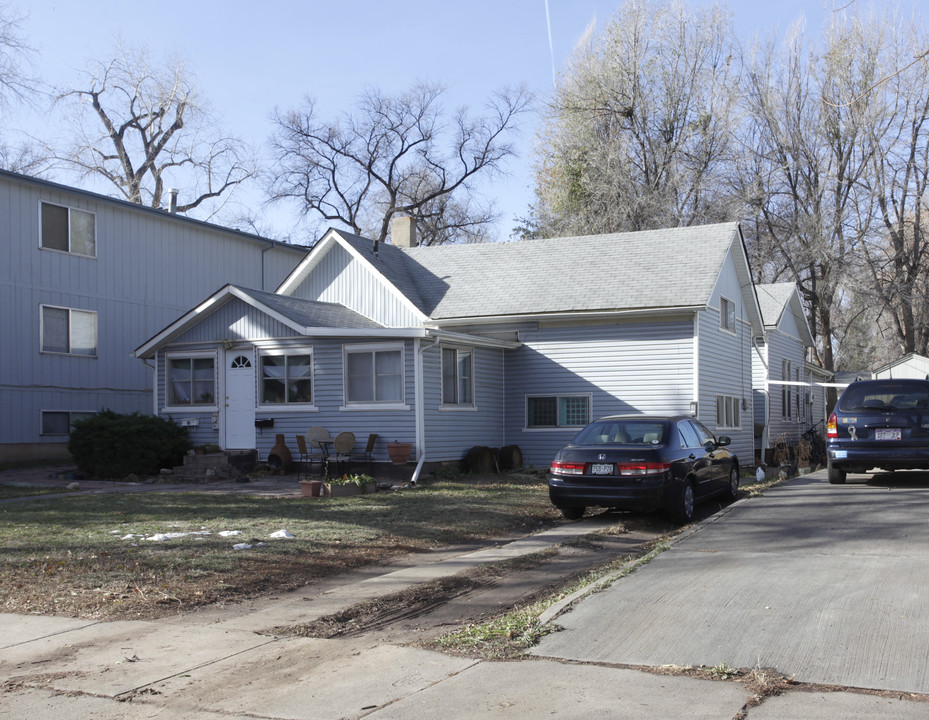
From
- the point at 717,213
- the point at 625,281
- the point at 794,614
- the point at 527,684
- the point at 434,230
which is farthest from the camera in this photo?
the point at 434,230

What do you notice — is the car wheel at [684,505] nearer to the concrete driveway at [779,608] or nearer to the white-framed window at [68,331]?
the concrete driveway at [779,608]

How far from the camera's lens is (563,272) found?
2394cm

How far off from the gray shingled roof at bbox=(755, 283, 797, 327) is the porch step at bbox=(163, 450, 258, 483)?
616 inches

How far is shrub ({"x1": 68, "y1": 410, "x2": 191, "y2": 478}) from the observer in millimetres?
19578

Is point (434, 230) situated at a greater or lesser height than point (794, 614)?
greater

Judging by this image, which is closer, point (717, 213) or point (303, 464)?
point (303, 464)

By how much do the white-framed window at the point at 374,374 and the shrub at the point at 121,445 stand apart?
13.7ft

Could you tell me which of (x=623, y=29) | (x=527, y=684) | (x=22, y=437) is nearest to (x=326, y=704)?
(x=527, y=684)

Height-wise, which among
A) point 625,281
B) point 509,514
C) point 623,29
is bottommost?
point 509,514

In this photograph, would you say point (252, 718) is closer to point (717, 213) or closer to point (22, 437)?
point (22, 437)

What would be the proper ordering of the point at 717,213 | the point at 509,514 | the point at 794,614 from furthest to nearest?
the point at 717,213
the point at 509,514
the point at 794,614

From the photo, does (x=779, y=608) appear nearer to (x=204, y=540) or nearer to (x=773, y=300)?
(x=204, y=540)

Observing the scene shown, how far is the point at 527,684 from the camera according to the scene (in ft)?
18.4

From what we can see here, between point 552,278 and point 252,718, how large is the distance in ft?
63.5
